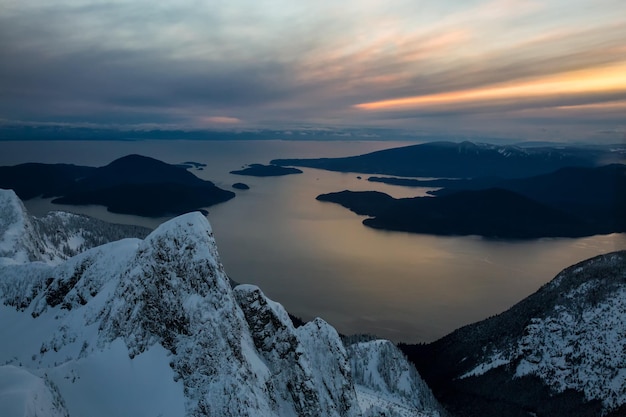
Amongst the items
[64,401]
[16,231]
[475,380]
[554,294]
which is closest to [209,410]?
[64,401]

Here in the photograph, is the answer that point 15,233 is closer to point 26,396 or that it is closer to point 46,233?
point 46,233

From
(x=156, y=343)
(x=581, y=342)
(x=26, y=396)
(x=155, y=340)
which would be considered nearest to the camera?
(x=26, y=396)

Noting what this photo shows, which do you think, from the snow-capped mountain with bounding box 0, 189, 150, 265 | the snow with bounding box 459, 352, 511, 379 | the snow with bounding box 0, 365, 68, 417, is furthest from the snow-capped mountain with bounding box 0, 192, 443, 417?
the snow with bounding box 459, 352, 511, 379

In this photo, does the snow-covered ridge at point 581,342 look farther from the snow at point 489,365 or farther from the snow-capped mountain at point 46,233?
the snow-capped mountain at point 46,233

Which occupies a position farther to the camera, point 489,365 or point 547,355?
point 489,365

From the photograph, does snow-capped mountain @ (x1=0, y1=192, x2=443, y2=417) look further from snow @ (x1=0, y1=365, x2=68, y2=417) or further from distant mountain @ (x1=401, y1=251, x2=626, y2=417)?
distant mountain @ (x1=401, y1=251, x2=626, y2=417)

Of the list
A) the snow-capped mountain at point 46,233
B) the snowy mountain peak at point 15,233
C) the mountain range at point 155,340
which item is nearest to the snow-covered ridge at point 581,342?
the mountain range at point 155,340

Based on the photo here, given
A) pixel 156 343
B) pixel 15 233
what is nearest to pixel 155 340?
pixel 156 343

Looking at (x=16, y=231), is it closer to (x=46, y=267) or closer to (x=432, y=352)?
(x=46, y=267)
